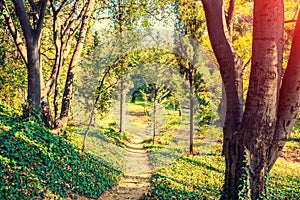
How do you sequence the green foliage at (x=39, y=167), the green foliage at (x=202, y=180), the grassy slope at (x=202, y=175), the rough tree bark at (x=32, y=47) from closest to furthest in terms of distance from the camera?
the green foliage at (x=39, y=167) → the green foliage at (x=202, y=180) → the grassy slope at (x=202, y=175) → the rough tree bark at (x=32, y=47)

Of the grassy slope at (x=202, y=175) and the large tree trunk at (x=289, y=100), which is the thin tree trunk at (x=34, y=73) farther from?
the large tree trunk at (x=289, y=100)

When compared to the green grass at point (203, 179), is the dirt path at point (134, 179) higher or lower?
lower

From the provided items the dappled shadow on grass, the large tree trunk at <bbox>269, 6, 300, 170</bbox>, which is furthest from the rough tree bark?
the dappled shadow on grass

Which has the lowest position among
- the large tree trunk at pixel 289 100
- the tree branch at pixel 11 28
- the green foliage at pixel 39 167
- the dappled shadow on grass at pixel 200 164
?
the dappled shadow on grass at pixel 200 164

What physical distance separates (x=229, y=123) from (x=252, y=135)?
53 cm

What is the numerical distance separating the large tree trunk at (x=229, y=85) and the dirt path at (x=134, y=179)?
4.06m

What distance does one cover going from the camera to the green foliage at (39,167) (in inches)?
223

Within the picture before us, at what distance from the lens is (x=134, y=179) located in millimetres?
11086

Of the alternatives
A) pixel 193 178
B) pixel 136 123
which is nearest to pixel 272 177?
pixel 193 178

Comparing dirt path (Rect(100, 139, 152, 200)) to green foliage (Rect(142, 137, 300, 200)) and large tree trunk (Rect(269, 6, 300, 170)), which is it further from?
large tree trunk (Rect(269, 6, 300, 170))

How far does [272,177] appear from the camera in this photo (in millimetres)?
10469

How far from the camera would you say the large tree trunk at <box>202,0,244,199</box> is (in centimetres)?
464

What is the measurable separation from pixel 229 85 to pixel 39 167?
4499 mm

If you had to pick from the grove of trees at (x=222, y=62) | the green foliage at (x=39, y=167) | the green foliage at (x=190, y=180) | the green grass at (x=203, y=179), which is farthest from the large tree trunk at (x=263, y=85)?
the green foliage at (x=39, y=167)
